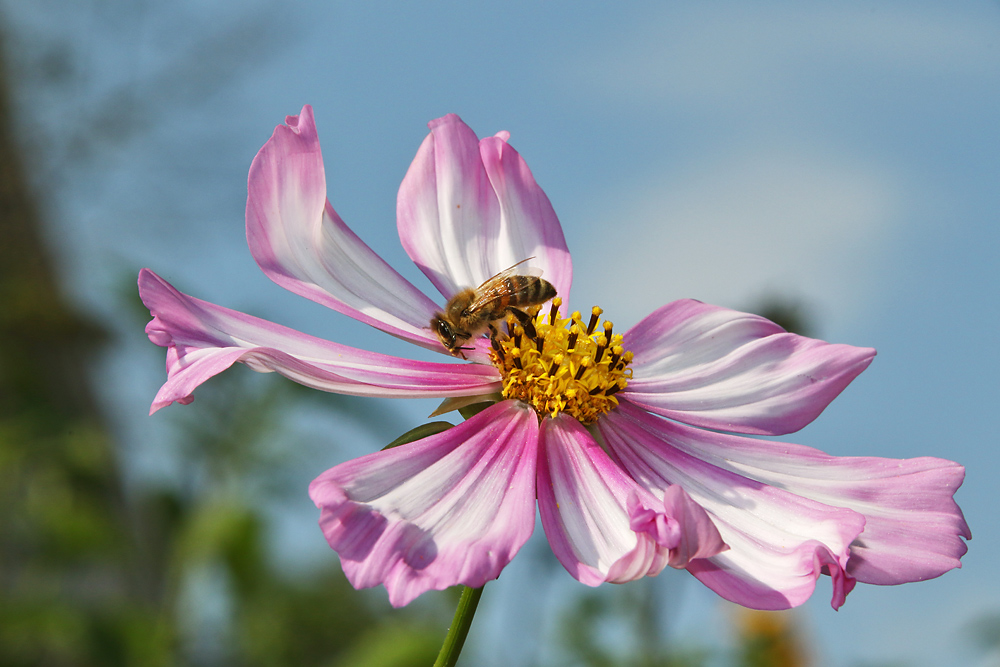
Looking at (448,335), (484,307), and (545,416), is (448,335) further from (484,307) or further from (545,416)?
(545,416)

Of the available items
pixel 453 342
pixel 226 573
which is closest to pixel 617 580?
pixel 453 342

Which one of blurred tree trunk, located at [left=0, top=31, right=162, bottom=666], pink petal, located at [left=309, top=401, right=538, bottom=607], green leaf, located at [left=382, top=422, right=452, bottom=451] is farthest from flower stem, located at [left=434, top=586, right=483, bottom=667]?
blurred tree trunk, located at [left=0, top=31, right=162, bottom=666]

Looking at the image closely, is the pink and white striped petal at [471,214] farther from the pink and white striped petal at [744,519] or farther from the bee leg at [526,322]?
the pink and white striped petal at [744,519]

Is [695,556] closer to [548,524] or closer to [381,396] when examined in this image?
[548,524]

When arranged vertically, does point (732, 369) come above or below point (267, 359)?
below

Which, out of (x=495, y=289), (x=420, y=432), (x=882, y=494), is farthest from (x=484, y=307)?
(x=882, y=494)

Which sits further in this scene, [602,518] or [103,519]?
[103,519]

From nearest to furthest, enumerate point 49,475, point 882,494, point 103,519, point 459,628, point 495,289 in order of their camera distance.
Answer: point 459,628 < point 882,494 < point 495,289 < point 103,519 < point 49,475
